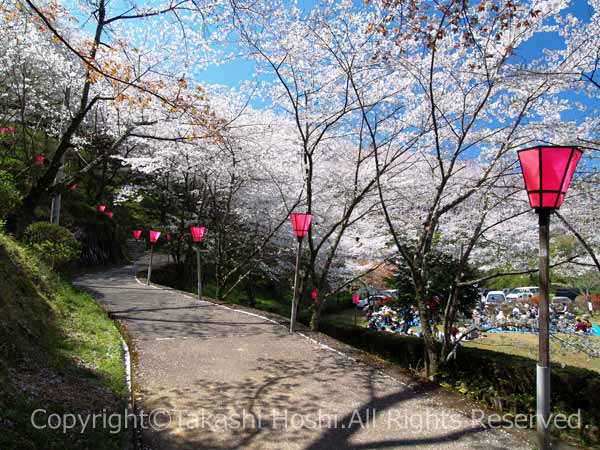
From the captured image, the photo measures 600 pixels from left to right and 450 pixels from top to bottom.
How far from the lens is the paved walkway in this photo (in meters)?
3.54

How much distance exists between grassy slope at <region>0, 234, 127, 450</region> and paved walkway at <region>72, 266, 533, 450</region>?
421 millimetres

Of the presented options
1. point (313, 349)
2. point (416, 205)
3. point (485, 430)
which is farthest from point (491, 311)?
point (485, 430)

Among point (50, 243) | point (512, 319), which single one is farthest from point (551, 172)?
point (50, 243)

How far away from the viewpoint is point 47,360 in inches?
163

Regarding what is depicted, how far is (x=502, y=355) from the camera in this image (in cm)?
648

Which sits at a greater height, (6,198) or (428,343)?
(6,198)

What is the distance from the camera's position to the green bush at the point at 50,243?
27.9 ft

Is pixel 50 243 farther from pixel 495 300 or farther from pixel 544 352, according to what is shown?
pixel 495 300

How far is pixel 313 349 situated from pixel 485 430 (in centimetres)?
314

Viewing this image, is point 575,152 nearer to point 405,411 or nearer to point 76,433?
point 405,411

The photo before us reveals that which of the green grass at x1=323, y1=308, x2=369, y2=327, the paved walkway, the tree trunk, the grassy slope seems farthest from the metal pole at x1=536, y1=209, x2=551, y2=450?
the green grass at x1=323, y1=308, x2=369, y2=327

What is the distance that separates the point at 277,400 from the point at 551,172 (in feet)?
11.4

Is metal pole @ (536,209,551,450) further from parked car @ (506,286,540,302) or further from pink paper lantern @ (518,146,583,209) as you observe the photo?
parked car @ (506,286,540,302)

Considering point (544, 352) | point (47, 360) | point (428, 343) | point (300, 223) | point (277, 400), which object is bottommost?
point (277, 400)
